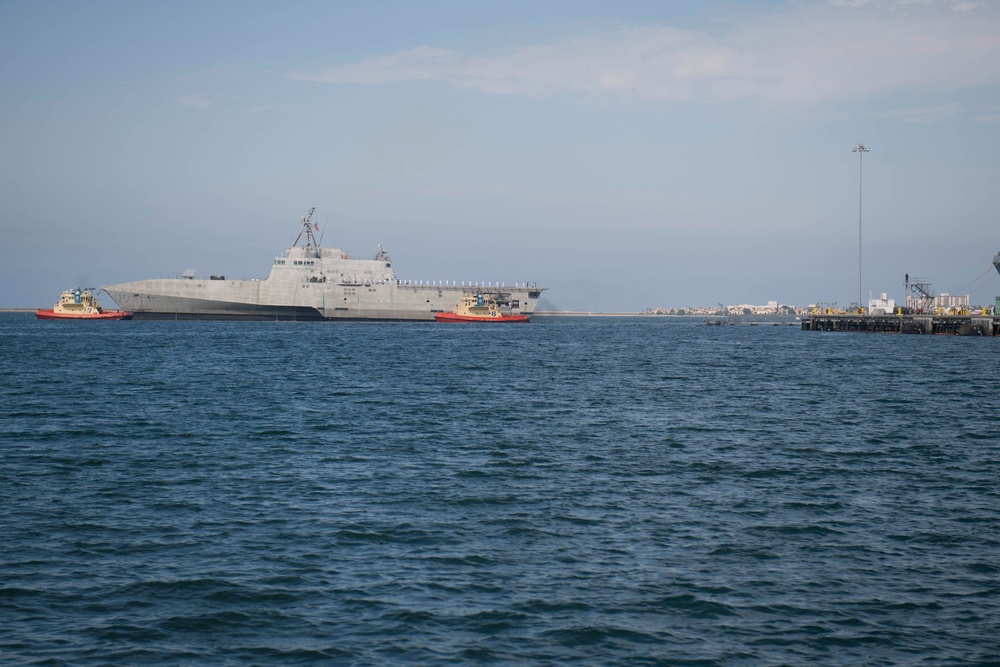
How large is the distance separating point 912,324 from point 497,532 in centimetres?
10645

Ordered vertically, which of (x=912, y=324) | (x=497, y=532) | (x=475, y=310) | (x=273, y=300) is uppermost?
(x=273, y=300)

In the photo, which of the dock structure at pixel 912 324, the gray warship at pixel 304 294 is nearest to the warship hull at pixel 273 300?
the gray warship at pixel 304 294

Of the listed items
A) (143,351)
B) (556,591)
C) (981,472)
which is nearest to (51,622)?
(556,591)

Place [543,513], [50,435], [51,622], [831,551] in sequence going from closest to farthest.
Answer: [51,622], [831,551], [543,513], [50,435]

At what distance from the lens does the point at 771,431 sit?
27078 mm

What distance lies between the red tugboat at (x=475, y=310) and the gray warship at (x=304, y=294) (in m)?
1.60

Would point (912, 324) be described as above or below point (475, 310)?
below

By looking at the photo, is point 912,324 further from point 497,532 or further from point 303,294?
point 497,532

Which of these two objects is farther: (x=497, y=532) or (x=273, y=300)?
(x=273, y=300)

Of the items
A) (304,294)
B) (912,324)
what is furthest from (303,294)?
(912,324)

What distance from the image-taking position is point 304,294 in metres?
129

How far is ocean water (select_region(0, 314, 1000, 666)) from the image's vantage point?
1057 centimetres

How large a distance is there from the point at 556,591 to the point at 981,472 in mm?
13712

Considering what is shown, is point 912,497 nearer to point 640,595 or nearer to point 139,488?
point 640,595
